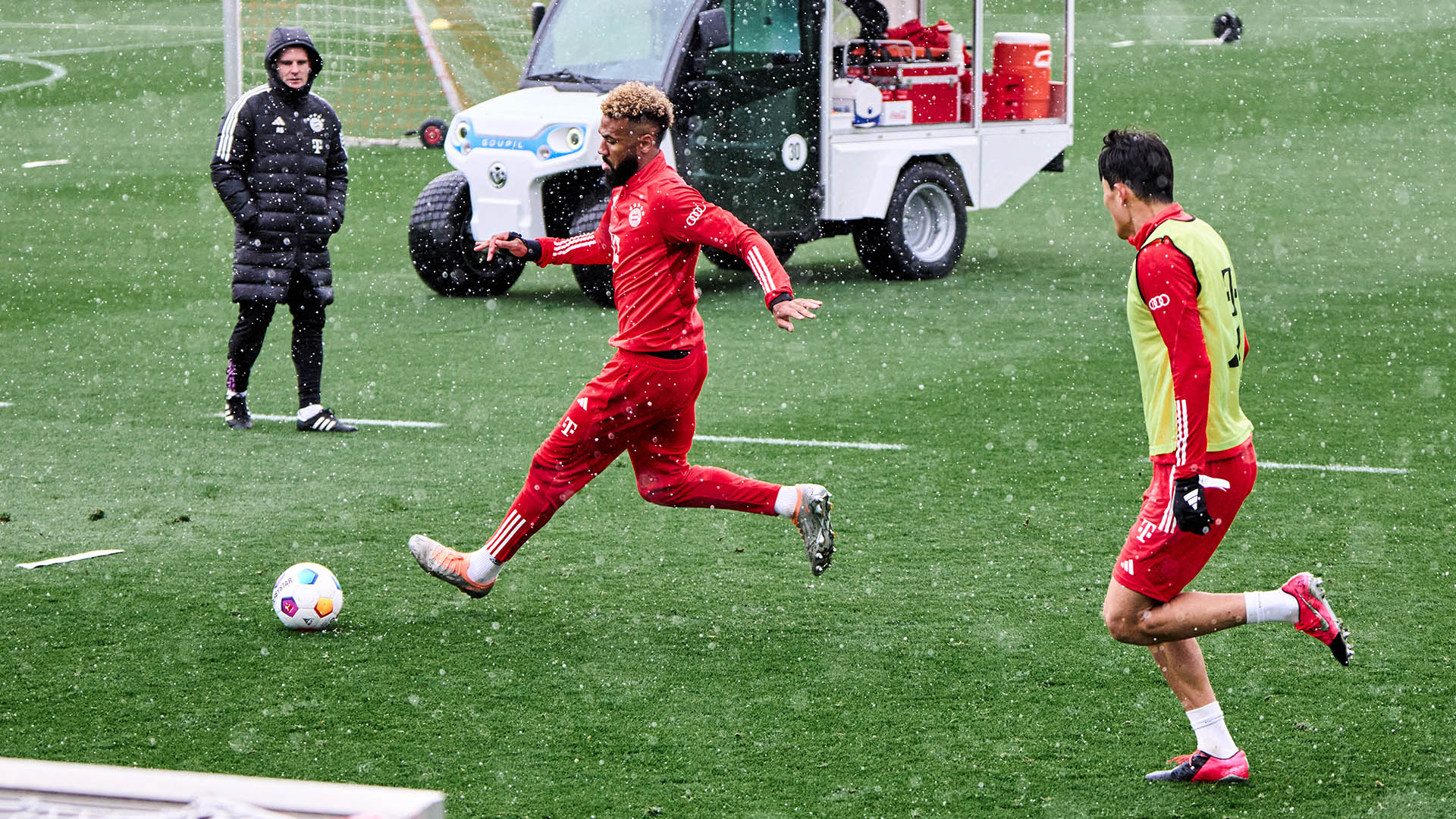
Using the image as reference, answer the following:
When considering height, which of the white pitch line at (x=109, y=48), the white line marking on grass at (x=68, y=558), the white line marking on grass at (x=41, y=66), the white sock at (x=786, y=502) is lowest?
the white line marking on grass at (x=68, y=558)

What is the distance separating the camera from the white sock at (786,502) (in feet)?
Answer: 20.2

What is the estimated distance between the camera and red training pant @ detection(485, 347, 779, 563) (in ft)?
19.4

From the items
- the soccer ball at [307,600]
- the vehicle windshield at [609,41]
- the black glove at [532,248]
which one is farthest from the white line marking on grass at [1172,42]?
the soccer ball at [307,600]

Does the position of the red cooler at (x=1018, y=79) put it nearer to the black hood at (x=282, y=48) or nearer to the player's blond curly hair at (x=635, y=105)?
the black hood at (x=282, y=48)

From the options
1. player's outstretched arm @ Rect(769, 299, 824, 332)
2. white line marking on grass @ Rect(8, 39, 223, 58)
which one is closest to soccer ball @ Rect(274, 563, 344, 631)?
player's outstretched arm @ Rect(769, 299, 824, 332)

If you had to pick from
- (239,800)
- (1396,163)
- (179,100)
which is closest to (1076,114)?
(1396,163)

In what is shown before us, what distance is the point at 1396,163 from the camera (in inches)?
936

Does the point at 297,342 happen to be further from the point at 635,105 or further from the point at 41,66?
the point at 41,66

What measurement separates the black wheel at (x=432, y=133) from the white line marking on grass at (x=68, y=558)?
16.1 m

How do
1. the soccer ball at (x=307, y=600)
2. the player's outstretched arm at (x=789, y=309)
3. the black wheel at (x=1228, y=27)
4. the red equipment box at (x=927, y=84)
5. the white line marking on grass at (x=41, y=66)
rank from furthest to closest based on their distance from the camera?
the black wheel at (x=1228, y=27)
the white line marking on grass at (x=41, y=66)
the red equipment box at (x=927, y=84)
the soccer ball at (x=307, y=600)
the player's outstretched arm at (x=789, y=309)

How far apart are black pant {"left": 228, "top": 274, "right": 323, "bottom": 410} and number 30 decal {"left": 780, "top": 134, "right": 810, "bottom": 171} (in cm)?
585

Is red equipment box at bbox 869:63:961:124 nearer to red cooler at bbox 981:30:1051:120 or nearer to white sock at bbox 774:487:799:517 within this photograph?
red cooler at bbox 981:30:1051:120

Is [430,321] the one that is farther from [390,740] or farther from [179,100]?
[179,100]

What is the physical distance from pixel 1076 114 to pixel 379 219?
14.3m
